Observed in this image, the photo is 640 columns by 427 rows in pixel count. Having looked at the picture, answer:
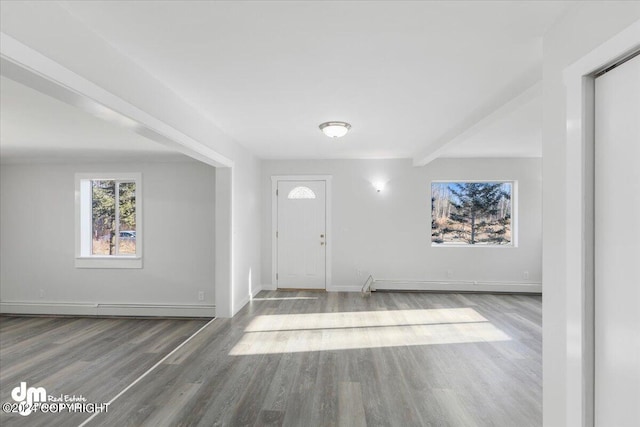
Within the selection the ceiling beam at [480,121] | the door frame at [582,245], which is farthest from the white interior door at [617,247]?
the ceiling beam at [480,121]

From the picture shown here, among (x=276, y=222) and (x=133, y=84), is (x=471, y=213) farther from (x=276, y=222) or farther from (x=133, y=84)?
(x=133, y=84)

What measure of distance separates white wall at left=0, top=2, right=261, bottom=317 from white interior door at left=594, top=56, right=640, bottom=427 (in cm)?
265

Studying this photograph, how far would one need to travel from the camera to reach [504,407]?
2459 mm

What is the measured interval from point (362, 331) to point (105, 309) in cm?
438

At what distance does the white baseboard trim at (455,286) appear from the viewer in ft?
20.2

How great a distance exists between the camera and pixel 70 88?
178cm

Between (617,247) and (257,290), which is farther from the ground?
(617,247)

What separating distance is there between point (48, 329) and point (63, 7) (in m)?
4.87

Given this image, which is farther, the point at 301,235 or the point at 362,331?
the point at 301,235

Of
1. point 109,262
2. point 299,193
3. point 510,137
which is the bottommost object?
point 109,262

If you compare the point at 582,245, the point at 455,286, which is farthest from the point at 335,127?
the point at 455,286

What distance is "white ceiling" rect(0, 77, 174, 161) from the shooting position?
3.05 meters

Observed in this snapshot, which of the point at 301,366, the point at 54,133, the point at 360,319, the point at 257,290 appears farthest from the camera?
the point at 257,290

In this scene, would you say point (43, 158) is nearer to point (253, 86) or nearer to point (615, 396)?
point (253, 86)
